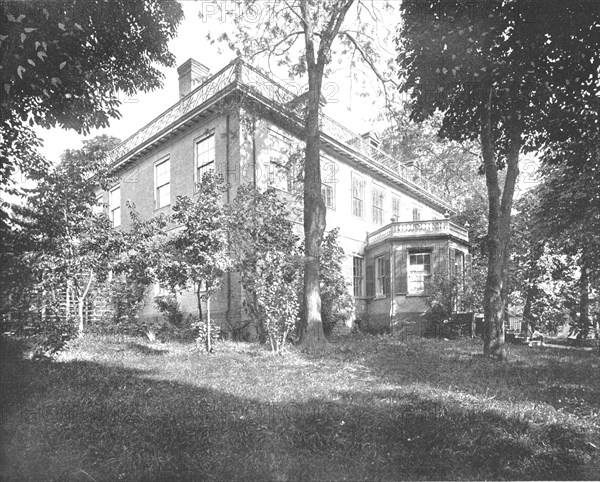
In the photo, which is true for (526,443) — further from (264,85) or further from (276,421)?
(264,85)

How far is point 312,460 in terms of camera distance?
3.94 meters

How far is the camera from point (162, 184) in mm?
16219

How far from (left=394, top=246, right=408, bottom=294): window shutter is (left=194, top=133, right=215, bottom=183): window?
8781 mm

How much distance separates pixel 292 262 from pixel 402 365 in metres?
3.73

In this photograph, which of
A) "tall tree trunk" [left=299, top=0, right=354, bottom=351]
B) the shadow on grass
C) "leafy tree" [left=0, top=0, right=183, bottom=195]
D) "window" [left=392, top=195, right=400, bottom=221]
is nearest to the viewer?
"leafy tree" [left=0, top=0, right=183, bottom=195]

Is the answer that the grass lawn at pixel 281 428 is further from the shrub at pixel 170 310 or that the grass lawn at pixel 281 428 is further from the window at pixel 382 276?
the window at pixel 382 276

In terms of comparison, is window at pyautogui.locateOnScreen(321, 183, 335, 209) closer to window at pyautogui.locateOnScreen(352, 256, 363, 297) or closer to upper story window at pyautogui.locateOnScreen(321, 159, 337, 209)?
upper story window at pyautogui.locateOnScreen(321, 159, 337, 209)

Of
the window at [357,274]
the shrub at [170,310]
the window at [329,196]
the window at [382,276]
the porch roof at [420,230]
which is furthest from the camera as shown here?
the window at [357,274]

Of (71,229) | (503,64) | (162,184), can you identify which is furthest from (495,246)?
(162,184)

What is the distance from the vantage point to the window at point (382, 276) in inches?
758

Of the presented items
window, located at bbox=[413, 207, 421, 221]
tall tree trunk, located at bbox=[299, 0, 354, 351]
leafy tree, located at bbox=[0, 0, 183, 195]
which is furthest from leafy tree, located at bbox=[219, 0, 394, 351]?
window, located at bbox=[413, 207, 421, 221]

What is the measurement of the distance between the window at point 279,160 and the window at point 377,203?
7.14 metres

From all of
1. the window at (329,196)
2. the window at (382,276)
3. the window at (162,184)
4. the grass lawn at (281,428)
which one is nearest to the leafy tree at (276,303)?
the grass lawn at (281,428)

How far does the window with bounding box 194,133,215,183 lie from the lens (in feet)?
48.5
